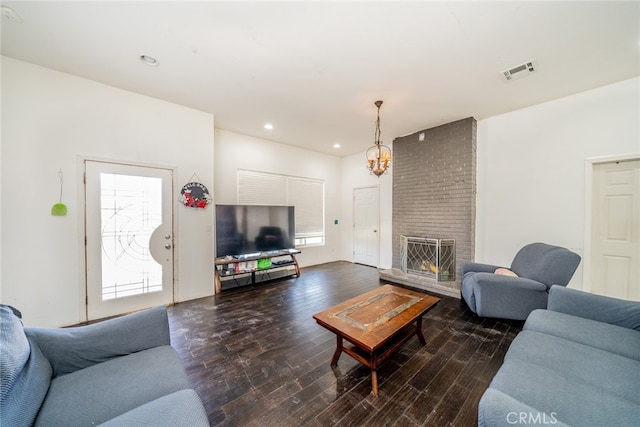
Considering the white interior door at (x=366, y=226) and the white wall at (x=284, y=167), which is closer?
the white wall at (x=284, y=167)

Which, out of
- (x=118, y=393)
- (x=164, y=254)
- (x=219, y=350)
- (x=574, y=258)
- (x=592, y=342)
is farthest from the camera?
(x=164, y=254)

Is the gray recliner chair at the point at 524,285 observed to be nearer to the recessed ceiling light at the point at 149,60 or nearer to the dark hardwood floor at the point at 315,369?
the dark hardwood floor at the point at 315,369

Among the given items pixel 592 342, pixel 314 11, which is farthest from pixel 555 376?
pixel 314 11

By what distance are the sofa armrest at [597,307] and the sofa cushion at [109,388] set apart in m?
2.86

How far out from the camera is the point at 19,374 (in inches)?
37.8

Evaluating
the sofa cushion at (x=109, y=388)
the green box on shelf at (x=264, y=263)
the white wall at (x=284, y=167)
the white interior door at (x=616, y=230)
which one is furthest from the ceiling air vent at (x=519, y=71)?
the green box on shelf at (x=264, y=263)

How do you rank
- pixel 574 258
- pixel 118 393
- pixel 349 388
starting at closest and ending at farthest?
pixel 118 393 → pixel 349 388 → pixel 574 258

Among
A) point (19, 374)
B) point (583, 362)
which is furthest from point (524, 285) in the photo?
point (19, 374)

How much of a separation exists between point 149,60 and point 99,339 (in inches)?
105

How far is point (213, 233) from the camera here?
3.74 m

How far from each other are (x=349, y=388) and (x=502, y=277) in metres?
2.22

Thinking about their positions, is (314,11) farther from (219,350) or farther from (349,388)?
(219,350)

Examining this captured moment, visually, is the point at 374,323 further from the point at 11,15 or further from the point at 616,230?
the point at 11,15

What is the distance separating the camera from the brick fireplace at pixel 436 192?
379cm
